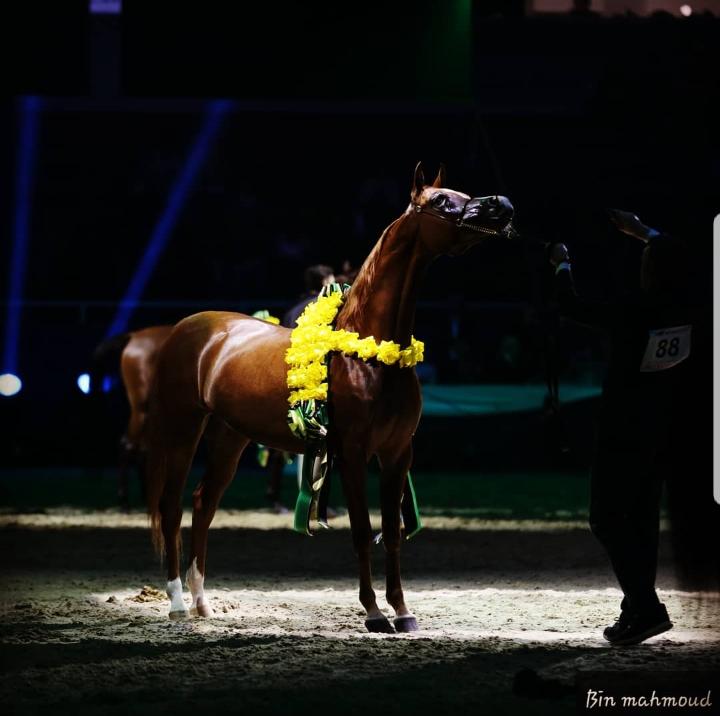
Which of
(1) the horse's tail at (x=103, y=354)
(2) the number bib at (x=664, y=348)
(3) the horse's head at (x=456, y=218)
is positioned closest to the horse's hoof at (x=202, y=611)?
(3) the horse's head at (x=456, y=218)

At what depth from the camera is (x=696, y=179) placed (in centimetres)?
1678

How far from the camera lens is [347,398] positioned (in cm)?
634

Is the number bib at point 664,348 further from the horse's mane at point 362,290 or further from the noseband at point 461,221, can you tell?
the horse's mane at point 362,290

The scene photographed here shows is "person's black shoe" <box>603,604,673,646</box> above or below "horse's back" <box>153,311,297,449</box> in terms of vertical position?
below

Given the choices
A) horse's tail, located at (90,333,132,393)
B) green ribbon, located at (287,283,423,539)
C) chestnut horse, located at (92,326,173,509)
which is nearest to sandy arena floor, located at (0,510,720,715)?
green ribbon, located at (287,283,423,539)

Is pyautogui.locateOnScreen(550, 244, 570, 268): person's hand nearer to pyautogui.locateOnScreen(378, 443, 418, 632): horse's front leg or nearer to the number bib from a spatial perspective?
the number bib

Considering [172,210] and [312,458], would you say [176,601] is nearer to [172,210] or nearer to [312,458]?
[312,458]

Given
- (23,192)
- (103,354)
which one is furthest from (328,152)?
(103,354)

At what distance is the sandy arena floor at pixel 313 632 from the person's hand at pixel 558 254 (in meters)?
1.82

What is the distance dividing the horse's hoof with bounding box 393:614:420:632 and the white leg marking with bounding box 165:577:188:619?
1225 mm

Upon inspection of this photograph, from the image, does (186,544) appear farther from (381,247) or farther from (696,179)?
(696,179)

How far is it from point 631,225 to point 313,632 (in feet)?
8.35

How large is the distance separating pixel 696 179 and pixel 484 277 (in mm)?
3237

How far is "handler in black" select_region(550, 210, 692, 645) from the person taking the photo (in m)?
5.75
